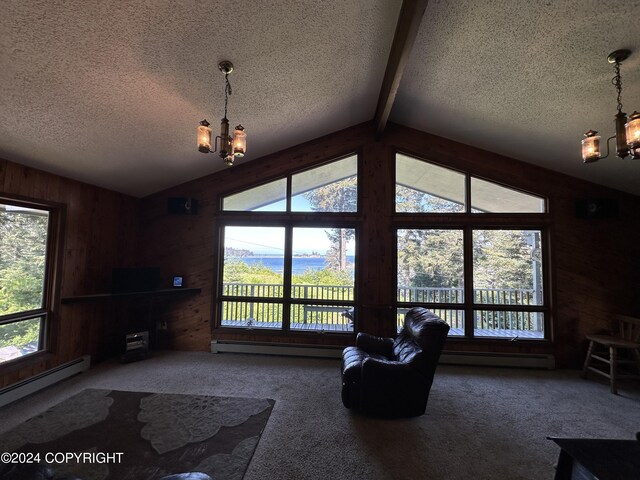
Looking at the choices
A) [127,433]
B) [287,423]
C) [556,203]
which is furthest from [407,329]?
[556,203]

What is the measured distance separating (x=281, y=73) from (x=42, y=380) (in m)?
4.26

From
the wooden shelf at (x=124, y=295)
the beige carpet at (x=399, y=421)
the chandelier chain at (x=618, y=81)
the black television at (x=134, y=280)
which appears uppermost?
the chandelier chain at (x=618, y=81)

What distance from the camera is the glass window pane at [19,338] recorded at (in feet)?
9.32

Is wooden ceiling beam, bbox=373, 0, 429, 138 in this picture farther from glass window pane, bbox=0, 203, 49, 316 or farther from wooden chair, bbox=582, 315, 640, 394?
glass window pane, bbox=0, 203, 49, 316

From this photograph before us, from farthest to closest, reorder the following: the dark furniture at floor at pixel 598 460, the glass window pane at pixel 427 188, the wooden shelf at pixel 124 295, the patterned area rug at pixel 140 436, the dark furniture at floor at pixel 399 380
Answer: the glass window pane at pixel 427 188
the wooden shelf at pixel 124 295
the dark furniture at floor at pixel 399 380
the patterned area rug at pixel 140 436
the dark furniture at floor at pixel 598 460

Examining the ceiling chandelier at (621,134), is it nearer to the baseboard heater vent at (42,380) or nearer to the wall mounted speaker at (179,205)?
the wall mounted speaker at (179,205)

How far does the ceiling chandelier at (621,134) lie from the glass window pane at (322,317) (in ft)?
10.7

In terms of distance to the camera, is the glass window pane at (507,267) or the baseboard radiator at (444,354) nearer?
the baseboard radiator at (444,354)

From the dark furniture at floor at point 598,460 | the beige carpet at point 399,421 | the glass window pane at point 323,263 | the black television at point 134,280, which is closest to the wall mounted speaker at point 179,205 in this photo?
the black television at point 134,280

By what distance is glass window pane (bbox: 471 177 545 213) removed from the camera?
4.06 metres

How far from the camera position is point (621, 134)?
211cm

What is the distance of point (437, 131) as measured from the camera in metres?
4.14

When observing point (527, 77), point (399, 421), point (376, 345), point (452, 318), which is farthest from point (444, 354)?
point (527, 77)

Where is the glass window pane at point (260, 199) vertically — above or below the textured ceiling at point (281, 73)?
below
